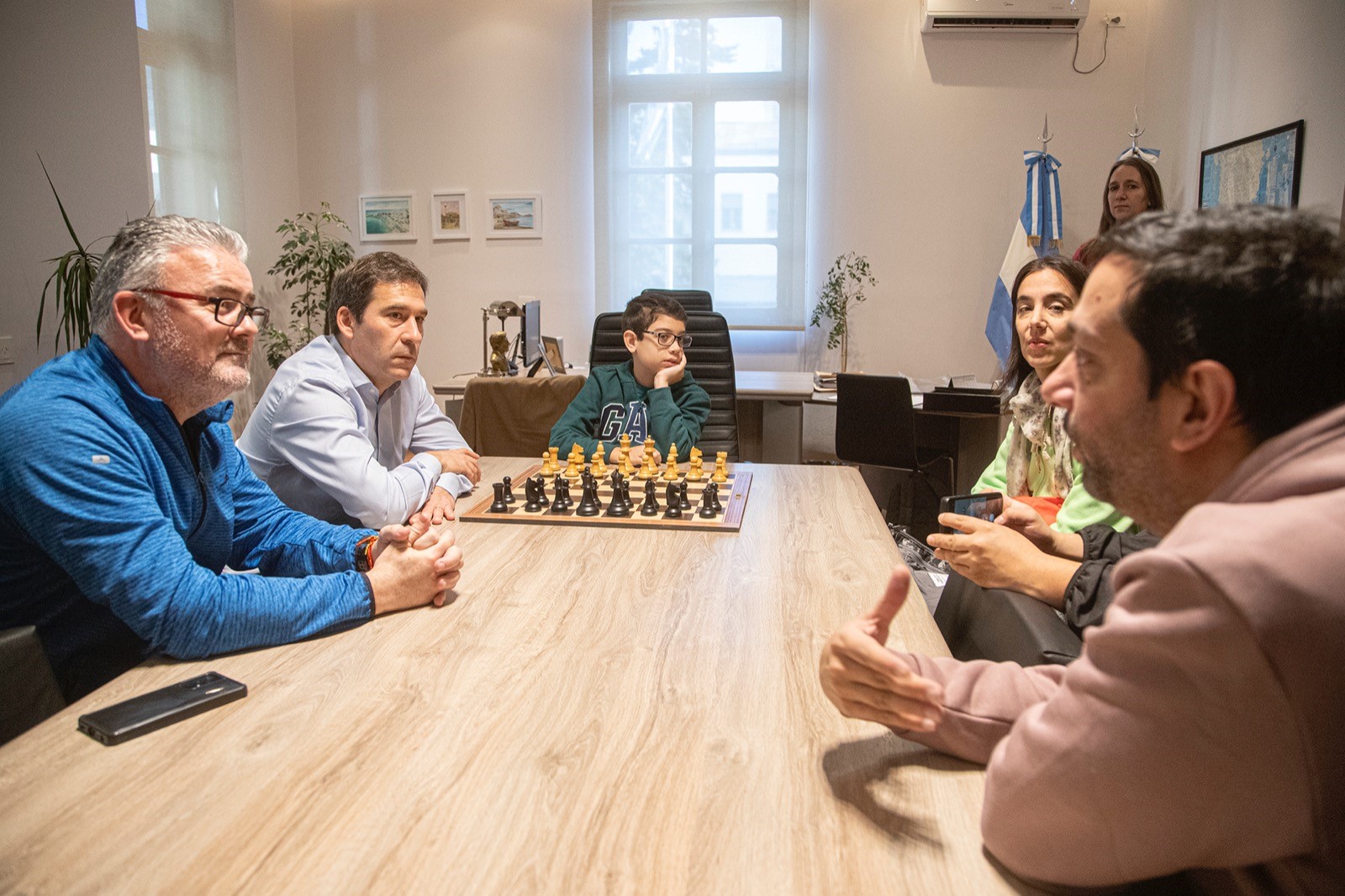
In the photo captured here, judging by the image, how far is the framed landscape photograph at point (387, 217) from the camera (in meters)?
6.35

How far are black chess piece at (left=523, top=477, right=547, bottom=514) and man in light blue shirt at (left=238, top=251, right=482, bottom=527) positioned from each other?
185mm

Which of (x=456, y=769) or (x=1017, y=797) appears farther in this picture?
(x=456, y=769)

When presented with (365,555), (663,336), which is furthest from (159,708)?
(663,336)

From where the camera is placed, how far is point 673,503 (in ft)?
7.06

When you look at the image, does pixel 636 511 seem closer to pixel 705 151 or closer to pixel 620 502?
pixel 620 502

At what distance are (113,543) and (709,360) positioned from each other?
2641 millimetres

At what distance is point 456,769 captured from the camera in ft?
3.34

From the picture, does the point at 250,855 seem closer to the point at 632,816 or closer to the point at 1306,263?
the point at 632,816

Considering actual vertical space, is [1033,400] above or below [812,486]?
above

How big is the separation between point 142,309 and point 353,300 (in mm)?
919

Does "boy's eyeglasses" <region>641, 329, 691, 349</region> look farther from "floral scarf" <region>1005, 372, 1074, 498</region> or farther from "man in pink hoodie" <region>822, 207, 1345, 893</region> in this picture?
"man in pink hoodie" <region>822, 207, 1345, 893</region>

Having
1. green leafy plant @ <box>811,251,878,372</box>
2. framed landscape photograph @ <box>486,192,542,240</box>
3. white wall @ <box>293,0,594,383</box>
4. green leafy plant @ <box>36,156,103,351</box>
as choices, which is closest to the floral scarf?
green leafy plant @ <box>811,251,878,372</box>

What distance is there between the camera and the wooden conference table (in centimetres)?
84

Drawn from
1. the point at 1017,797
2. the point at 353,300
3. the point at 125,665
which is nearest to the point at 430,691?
the point at 125,665
